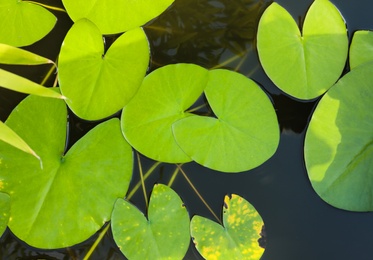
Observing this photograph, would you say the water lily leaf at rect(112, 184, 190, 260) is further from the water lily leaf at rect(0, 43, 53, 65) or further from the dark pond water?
the water lily leaf at rect(0, 43, 53, 65)

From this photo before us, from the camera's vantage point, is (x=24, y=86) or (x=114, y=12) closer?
(x=24, y=86)

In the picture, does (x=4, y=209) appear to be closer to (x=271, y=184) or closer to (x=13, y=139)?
(x=13, y=139)

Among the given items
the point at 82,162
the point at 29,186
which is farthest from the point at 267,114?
the point at 29,186

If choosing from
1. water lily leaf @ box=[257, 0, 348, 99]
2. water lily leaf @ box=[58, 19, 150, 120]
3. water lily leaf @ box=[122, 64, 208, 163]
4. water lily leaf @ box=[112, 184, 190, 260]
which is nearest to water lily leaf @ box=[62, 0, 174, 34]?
water lily leaf @ box=[58, 19, 150, 120]

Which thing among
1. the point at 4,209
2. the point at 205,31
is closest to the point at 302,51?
the point at 205,31

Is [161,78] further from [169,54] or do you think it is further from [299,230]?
[299,230]

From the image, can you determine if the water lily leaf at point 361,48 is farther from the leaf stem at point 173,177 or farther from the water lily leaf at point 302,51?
the leaf stem at point 173,177
